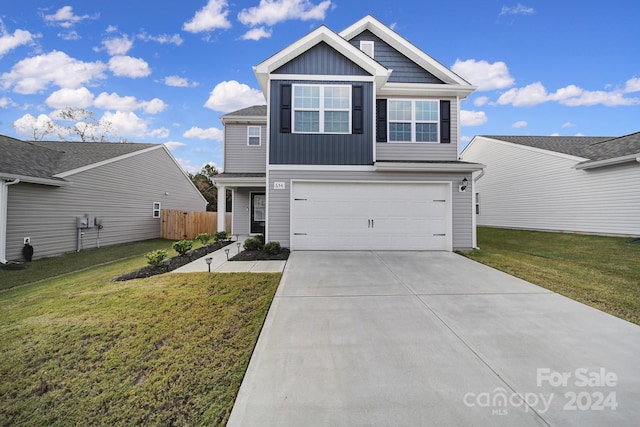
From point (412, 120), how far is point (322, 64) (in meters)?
3.52

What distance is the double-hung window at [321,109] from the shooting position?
8281mm

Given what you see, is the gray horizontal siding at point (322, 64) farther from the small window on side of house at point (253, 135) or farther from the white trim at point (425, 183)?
the small window on side of house at point (253, 135)

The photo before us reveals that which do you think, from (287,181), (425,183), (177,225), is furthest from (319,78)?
(177,225)

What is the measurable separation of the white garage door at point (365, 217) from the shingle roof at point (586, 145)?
898 cm

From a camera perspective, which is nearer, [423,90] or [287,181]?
[287,181]

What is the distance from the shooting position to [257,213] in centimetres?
1332

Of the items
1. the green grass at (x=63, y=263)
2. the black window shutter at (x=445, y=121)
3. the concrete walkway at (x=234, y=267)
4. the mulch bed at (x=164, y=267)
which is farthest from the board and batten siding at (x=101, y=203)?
the black window shutter at (x=445, y=121)

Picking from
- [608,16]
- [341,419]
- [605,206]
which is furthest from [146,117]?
[605,206]

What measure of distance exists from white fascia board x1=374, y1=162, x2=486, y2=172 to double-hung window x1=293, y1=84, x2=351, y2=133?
63.8 inches

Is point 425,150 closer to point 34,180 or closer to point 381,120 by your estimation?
point 381,120

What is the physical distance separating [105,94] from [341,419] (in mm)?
29832

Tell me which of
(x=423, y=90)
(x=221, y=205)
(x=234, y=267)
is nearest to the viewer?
(x=234, y=267)

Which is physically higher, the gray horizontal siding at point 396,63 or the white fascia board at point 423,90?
the gray horizontal siding at point 396,63

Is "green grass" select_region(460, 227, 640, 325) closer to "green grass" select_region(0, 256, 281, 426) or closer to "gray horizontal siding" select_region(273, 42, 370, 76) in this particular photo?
"green grass" select_region(0, 256, 281, 426)
